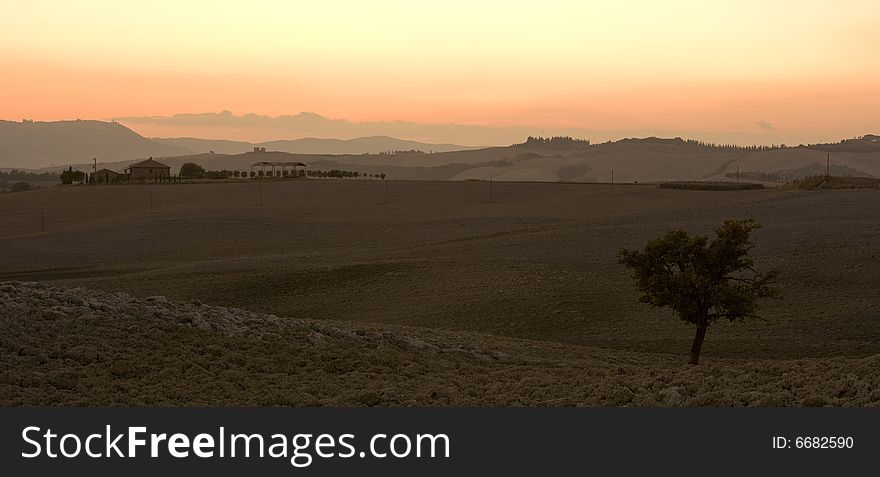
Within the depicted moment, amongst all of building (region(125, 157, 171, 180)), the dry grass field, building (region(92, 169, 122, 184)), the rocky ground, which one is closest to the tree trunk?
the dry grass field

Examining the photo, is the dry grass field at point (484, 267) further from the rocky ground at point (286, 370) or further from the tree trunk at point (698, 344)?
the tree trunk at point (698, 344)

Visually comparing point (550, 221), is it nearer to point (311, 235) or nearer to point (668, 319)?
point (311, 235)

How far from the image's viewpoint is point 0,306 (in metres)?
20.7

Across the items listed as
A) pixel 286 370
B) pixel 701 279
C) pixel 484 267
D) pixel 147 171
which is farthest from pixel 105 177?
pixel 286 370

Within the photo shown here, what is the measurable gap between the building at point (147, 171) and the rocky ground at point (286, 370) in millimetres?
113901

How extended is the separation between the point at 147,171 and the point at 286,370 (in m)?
122

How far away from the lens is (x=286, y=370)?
66.4 ft

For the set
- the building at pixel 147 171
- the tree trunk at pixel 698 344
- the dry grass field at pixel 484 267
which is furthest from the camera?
the building at pixel 147 171

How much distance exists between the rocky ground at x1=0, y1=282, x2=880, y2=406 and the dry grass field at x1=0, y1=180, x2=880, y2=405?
278 mm

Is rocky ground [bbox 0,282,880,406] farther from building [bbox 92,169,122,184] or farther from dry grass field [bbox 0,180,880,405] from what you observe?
building [bbox 92,169,122,184]

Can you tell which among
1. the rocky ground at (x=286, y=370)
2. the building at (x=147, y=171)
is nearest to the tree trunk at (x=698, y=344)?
the rocky ground at (x=286, y=370)

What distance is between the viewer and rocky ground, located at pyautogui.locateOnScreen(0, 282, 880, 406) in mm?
16172

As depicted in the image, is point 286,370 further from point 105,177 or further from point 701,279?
point 105,177

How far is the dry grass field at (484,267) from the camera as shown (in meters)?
33.5
